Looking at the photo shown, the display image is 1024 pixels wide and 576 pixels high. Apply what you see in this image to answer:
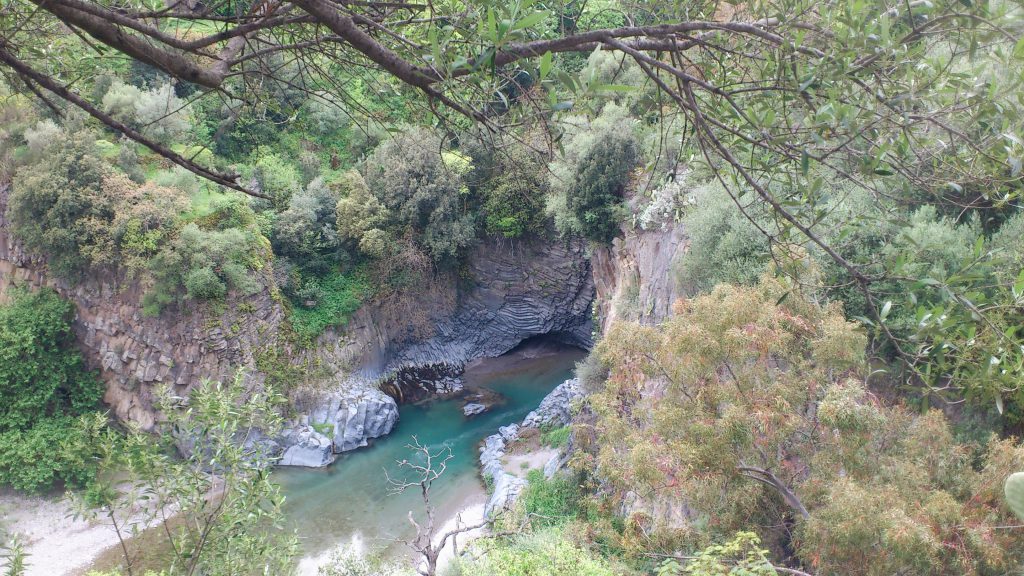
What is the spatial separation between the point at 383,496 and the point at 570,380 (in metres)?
5.03

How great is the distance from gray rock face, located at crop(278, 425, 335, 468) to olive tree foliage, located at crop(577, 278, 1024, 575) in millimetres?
7212

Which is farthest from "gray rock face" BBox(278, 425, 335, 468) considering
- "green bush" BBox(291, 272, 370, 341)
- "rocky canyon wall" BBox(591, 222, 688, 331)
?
"rocky canyon wall" BBox(591, 222, 688, 331)

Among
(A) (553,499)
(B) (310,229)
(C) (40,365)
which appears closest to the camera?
(A) (553,499)

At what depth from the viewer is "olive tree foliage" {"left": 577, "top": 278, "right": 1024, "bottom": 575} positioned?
3.84 meters

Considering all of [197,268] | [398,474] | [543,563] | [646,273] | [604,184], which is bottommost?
[398,474]

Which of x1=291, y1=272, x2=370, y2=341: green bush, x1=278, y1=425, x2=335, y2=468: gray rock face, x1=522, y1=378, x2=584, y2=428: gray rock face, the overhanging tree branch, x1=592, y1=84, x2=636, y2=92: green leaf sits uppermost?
the overhanging tree branch

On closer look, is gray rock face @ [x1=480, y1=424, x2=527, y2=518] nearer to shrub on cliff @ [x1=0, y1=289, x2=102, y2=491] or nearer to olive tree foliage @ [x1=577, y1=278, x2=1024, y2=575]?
olive tree foliage @ [x1=577, y1=278, x2=1024, y2=575]

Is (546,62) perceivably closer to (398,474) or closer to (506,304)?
(398,474)

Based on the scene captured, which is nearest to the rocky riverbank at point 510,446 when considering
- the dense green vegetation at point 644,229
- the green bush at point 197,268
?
the dense green vegetation at point 644,229

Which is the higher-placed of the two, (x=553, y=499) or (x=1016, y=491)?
(x=1016, y=491)

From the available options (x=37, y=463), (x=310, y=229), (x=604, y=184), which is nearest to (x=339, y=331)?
(x=310, y=229)

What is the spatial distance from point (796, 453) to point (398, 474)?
25.3 feet

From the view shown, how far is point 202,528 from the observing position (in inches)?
106

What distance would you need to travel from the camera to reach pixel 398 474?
35.4ft
